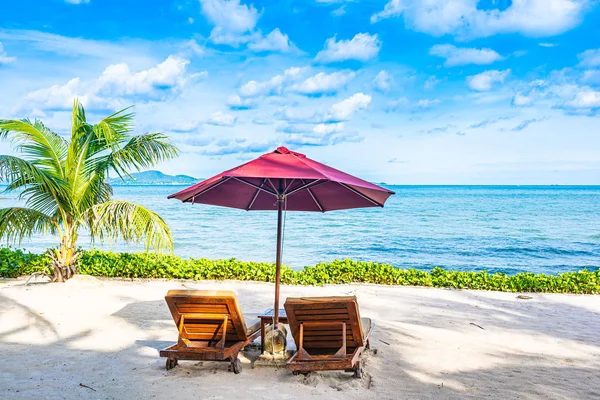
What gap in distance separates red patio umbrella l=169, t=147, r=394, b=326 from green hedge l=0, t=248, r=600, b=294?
15.6ft

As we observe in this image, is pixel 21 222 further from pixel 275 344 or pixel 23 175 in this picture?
pixel 275 344

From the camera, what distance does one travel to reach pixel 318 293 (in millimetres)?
10906

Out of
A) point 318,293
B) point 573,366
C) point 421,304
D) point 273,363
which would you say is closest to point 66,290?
point 318,293

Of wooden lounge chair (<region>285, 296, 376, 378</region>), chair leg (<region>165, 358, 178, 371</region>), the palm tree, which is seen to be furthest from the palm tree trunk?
wooden lounge chair (<region>285, 296, 376, 378</region>)

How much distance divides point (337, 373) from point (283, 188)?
225 cm

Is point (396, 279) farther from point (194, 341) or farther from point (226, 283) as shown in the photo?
point (194, 341)

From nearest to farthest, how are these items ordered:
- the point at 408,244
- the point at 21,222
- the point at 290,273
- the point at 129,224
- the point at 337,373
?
the point at 337,373
the point at 129,224
the point at 21,222
the point at 290,273
the point at 408,244

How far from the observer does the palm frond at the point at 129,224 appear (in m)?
10.1

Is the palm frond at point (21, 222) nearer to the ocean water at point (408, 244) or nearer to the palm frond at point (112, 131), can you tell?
the palm frond at point (112, 131)

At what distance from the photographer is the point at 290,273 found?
1220 cm

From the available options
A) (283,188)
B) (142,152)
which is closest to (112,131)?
(142,152)

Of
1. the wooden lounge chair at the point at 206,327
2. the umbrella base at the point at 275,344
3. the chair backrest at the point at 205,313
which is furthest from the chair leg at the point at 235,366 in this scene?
the umbrella base at the point at 275,344

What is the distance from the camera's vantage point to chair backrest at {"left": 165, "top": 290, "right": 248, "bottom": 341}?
5660mm

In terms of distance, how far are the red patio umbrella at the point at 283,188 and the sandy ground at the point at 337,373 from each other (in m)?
1.35
